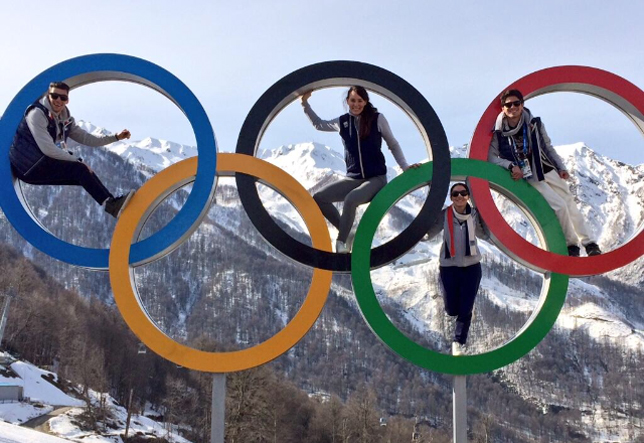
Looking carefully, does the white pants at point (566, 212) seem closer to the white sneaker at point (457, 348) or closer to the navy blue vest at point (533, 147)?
the navy blue vest at point (533, 147)

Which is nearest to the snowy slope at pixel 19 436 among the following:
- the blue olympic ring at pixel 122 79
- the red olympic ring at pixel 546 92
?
the blue olympic ring at pixel 122 79

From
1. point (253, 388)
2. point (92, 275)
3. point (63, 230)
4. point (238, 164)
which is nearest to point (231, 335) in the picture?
point (92, 275)

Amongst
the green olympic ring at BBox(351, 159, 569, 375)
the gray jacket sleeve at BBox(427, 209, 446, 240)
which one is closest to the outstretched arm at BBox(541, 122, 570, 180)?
the green olympic ring at BBox(351, 159, 569, 375)

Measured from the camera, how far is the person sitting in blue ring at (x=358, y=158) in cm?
1236

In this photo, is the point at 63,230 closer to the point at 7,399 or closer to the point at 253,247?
the point at 253,247

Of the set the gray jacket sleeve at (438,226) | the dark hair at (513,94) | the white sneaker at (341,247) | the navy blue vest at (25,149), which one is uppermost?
the dark hair at (513,94)

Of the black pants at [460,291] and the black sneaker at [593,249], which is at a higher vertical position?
the black sneaker at [593,249]

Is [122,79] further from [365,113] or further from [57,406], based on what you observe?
[57,406]

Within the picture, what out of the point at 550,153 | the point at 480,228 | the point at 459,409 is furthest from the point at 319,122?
the point at 459,409

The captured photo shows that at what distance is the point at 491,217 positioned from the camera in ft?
39.9

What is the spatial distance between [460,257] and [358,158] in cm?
231

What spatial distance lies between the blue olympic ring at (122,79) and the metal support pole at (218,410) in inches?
86.4

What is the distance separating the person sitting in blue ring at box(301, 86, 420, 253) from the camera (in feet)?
40.5

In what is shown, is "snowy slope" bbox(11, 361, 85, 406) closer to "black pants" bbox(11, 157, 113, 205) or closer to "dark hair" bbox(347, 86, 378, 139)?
"black pants" bbox(11, 157, 113, 205)
